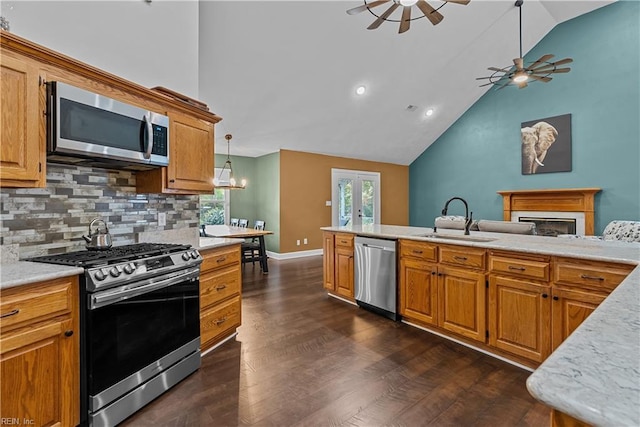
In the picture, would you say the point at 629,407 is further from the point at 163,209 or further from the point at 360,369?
the point at 163,209

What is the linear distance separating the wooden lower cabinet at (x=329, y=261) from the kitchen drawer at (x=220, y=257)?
1.42 metres

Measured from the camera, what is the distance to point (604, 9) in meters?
5.64

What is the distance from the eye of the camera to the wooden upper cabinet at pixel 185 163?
239cm

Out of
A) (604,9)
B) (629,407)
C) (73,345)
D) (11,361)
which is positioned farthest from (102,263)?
(604,9)

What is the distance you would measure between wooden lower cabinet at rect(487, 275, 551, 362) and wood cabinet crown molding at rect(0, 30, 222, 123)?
2810 millimetres

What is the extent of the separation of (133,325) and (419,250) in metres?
2.31

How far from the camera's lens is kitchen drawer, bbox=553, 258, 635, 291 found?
1.80 meters

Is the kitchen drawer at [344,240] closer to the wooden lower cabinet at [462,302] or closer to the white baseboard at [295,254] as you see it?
the wooden lower cabinet at [462,302]

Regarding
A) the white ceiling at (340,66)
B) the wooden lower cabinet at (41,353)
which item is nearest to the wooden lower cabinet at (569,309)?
the wooden lower cabinet at (41,353)

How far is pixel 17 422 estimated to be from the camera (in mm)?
1368

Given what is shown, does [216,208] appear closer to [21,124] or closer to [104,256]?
[104,256]

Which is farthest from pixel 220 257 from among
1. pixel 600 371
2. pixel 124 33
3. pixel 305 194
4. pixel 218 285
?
pixel 305 194

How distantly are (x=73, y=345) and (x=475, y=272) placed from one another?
8.78ft

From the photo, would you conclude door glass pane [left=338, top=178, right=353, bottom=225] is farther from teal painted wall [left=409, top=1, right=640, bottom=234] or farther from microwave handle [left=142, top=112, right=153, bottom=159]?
microwave handle [left=142, top=112, right=153, bottom=159]
